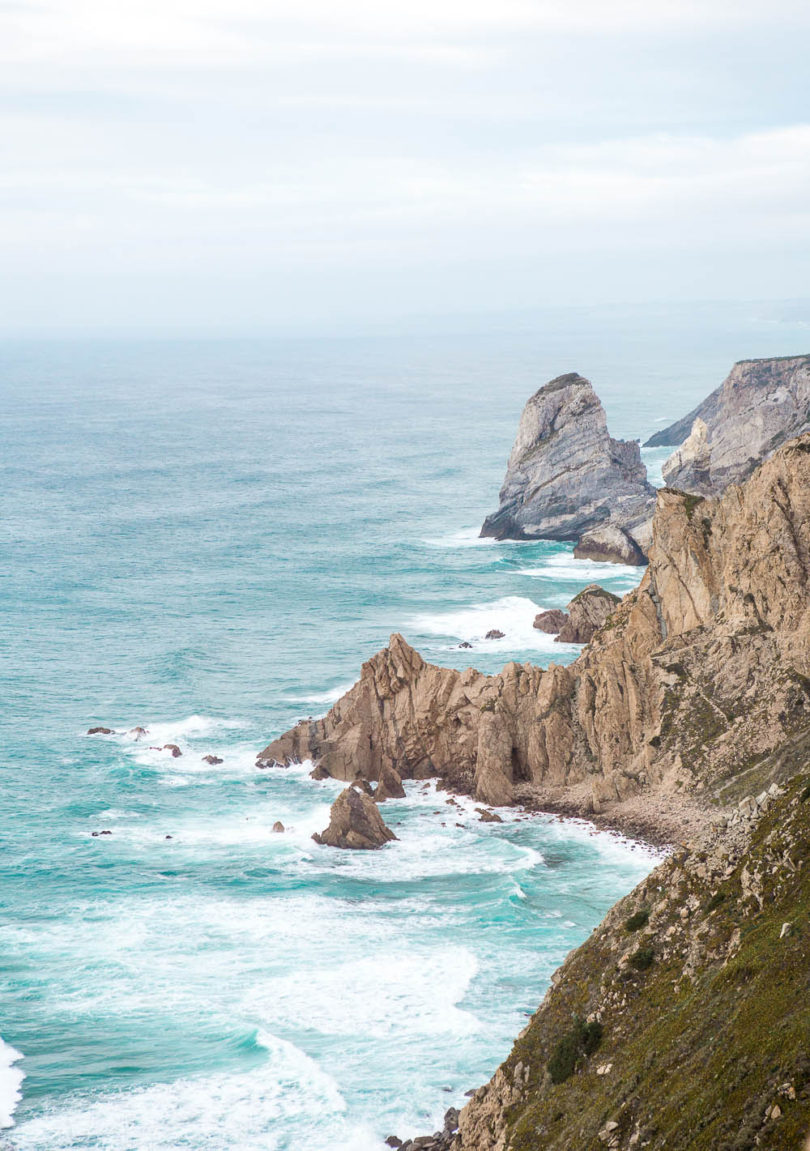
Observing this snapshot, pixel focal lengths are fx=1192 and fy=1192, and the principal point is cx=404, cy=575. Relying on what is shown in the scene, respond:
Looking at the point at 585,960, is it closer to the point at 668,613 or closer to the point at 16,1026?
the point at 16,1026

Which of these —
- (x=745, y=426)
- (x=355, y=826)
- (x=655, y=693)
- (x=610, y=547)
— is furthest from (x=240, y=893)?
(x=745, y=426)

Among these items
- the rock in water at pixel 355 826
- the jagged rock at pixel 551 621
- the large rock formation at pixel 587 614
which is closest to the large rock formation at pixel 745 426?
the jagged rock at pixel 551 621

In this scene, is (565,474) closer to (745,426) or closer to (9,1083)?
(745,426)

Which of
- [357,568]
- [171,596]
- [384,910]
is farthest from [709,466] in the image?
[384,910]

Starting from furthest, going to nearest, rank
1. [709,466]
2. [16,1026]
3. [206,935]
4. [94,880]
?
[709,466] < [94,880] < [206,935] < [16,1026]

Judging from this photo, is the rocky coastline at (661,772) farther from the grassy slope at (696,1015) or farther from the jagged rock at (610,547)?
the jagged rock at (610,547)

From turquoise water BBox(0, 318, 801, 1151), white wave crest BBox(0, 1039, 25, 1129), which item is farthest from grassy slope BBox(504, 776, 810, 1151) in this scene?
white wave crest BBox(0, 1039, 25, 1129)
